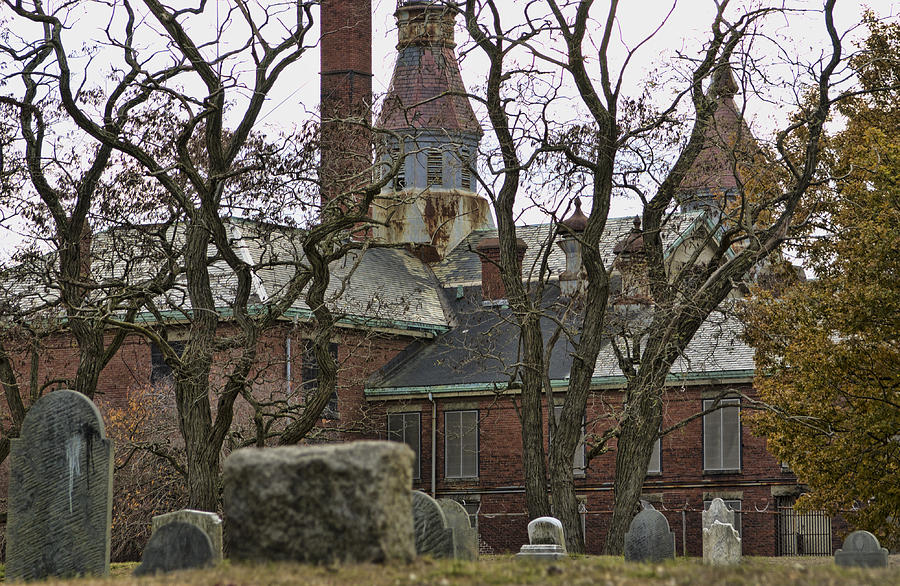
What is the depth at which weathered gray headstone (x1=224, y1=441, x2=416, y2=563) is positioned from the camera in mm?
7906

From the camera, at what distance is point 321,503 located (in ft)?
26.1

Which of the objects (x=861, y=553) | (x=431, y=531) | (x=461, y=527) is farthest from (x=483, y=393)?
(x=431, y=531)

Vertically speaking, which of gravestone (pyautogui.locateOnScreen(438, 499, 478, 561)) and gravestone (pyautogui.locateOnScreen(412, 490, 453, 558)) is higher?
gravestone (pyautogui.locateOnScreen(412, 490, 453, 558))

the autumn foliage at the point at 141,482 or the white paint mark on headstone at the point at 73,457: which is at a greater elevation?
the white paint mark on headstone at the point at 73,457

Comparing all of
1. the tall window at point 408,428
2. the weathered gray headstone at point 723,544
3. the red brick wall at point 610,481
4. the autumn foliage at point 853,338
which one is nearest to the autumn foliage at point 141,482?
the tall window at point 408,428

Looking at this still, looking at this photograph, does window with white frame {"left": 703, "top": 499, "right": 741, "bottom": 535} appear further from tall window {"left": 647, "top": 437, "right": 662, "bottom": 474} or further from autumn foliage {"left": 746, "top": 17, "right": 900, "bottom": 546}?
autumn foliage {"left": 746, "top": 17, "right": 900, "bottom": 546}

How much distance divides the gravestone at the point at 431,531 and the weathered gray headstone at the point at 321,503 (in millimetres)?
4323

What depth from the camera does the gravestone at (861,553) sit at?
1822cm

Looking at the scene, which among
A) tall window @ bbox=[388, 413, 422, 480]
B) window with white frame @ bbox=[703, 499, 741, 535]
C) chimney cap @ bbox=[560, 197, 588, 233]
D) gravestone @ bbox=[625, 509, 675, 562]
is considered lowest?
window with white frame @ bbox=[703, 499, 741, 535]

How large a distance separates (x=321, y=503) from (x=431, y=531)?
4774mm

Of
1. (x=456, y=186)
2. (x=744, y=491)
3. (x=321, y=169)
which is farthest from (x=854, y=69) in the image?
(x=456, y=186)

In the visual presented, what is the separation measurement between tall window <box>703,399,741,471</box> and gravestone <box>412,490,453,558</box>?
876 inches

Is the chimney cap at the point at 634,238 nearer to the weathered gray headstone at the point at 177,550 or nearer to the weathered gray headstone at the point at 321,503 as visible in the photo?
the weathered gray headstone at the point at 177,550

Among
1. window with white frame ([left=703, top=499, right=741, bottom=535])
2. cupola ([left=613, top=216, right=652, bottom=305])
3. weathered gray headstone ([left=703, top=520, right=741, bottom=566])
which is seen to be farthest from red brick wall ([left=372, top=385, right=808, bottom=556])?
weathered gray headstone ([left=703, top=520, right=741, bottom=566])
